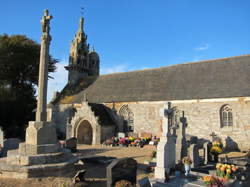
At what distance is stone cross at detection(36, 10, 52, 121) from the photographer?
29.3 ft

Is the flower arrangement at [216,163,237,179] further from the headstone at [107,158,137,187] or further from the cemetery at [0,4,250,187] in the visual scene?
the headstone at [107,158,137,187]

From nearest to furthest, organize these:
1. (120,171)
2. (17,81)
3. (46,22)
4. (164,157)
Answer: (120,171) < (164,157) < (46,22) < (17,81)

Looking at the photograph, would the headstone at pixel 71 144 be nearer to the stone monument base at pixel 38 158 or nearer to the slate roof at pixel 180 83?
the stone monument base at pixel 38 158

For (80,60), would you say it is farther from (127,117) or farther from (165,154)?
(165,154)

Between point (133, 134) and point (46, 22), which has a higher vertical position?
point (46, 22)

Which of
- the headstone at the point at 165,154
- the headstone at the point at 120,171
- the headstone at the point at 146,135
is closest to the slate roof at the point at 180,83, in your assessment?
the headstone at the point at 146,135

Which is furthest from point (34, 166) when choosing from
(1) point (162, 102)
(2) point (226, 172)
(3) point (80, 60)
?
(3) point (80, 60)

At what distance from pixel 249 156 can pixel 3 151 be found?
15423 mm

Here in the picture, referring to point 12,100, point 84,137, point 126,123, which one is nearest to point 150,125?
point 126,123

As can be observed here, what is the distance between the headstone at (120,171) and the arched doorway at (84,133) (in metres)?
15.7

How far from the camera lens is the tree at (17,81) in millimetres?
27391

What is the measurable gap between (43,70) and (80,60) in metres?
23.7

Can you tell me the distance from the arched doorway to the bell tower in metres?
10.7

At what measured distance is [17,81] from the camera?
29953 mm
